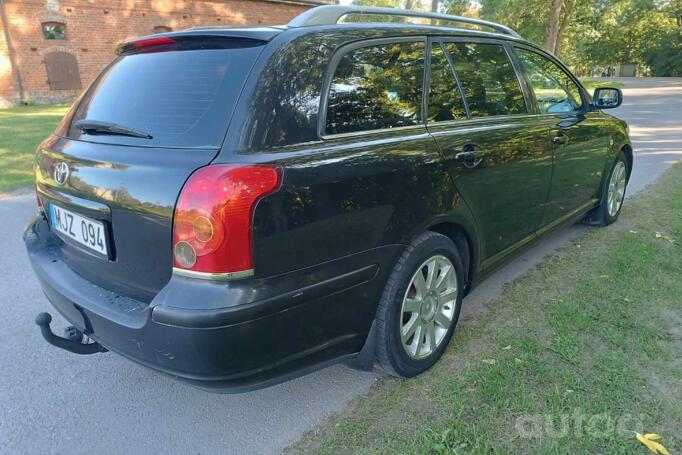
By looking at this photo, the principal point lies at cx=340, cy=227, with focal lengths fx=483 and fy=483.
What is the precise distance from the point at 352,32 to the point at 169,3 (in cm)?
2493

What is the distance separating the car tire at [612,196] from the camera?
473 centimetres

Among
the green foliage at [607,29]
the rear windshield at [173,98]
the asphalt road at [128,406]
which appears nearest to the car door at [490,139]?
the asphalt road at [128,406]

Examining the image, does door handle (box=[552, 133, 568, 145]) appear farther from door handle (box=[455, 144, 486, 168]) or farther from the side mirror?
door handle (box=[455, 144, 486, 168])

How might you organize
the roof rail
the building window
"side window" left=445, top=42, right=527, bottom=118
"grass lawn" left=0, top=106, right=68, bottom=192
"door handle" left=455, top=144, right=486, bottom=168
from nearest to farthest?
the roof rail
"door handle" left=455, top=144, right=486, bottom=168
"side window" left=445, top=42, right=527, bottom=118
"grass lawn" left=0, top=106, right=68, bottom=192
the building window

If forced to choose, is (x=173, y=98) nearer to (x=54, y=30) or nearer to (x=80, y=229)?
(x=80, y=229)

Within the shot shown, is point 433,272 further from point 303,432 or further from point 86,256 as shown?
point 86,256

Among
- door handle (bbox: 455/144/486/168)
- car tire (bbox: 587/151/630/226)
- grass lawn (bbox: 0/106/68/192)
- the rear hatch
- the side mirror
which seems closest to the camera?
the rear hatch

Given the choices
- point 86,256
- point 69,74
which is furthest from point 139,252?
point 69,74

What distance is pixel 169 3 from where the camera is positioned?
77.2ft

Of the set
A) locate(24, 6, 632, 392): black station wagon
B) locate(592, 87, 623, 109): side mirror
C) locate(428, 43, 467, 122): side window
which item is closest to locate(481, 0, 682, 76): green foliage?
locate(592, 87, 623, 109): side mirror

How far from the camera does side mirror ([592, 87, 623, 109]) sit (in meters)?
4.28

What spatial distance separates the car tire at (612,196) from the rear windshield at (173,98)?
4.01 meters

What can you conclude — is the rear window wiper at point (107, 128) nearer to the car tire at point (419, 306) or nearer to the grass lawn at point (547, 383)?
the car tire at point (419, 306)

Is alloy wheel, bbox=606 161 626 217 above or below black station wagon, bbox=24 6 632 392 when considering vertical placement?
below
